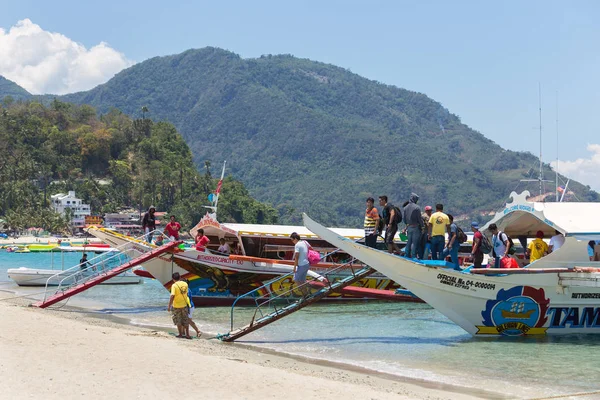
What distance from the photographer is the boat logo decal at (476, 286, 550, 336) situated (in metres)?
16.2

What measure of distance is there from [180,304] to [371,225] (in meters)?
5.01

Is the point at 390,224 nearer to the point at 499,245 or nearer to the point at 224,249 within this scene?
the point at 499,245

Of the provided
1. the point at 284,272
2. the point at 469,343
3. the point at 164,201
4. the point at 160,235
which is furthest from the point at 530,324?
the point at 164,201

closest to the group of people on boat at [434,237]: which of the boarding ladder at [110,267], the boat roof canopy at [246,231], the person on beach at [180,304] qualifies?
the person on beach at [180,304]

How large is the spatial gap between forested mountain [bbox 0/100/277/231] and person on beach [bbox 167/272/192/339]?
11727 cm

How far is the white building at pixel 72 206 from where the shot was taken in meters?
135

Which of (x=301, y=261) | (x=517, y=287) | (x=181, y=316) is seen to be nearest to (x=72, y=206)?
(x=301, y=261)

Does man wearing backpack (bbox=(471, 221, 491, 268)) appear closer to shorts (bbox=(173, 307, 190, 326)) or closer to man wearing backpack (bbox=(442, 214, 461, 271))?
man wearing backpack (bbox=(442, 214, 461, 271))

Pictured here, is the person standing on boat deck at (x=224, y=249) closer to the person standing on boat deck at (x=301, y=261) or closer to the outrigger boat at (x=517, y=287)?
the person standing on boat deck at (x=301, y=261)

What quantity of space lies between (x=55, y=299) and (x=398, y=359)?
10.2 m

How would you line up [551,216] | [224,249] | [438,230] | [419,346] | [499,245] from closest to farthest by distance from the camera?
[419,346] < [438,230] < [551,216] < [499,245] < [224,249]

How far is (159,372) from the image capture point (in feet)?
36.5

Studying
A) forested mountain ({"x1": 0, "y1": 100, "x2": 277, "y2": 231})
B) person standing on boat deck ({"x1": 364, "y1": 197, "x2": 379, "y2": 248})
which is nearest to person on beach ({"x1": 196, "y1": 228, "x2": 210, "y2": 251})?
person standing on boat deck ({"x1": 364, "y1": 197, "x2": 379, "y2": 248})

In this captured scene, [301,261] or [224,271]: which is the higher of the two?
[301,261]
